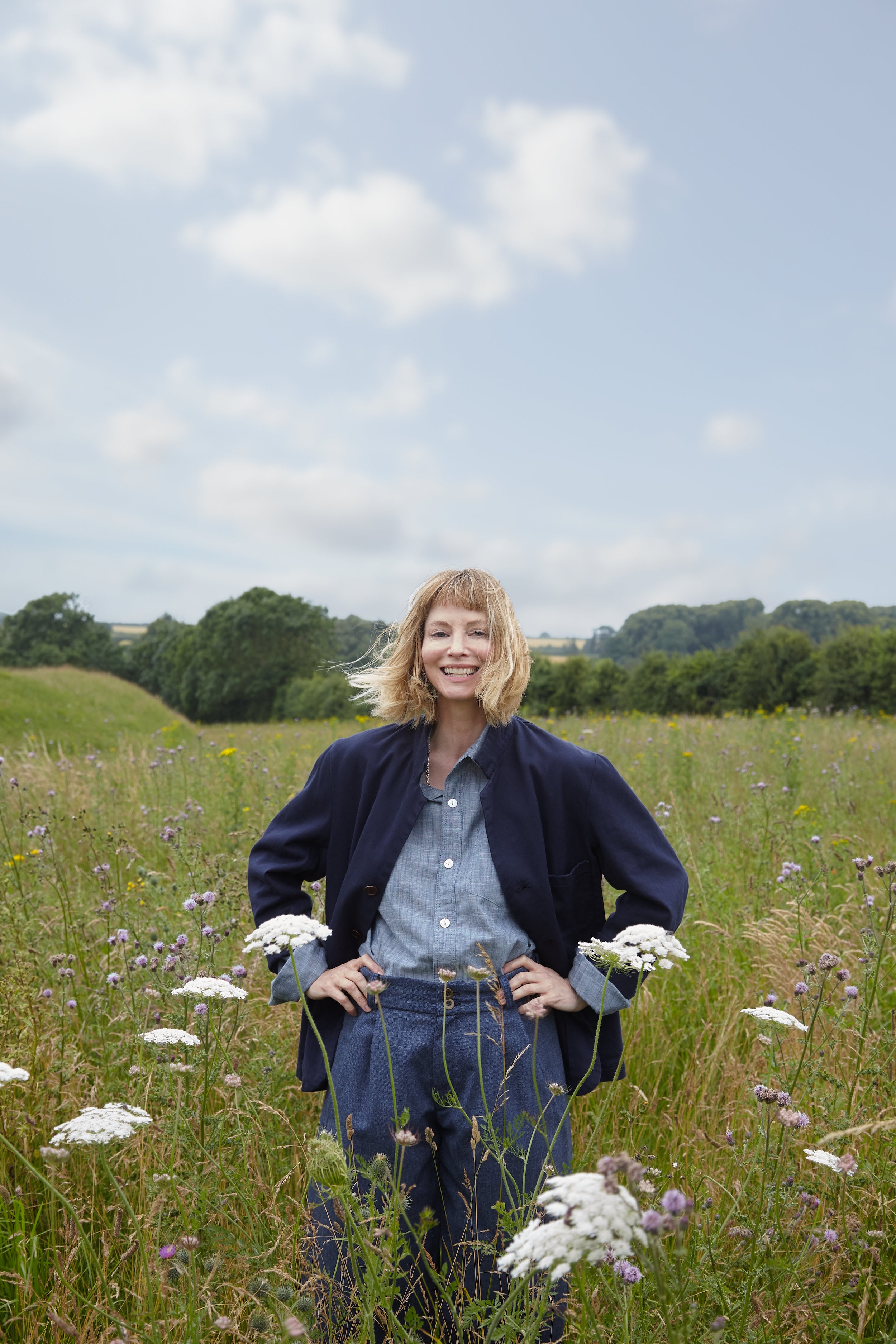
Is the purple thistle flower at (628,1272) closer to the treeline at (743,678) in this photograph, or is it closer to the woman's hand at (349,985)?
the woman's hand at (349,985)

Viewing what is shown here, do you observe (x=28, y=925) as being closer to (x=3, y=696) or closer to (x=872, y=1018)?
(x=872, y=1018)

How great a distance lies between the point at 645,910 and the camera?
206 cm

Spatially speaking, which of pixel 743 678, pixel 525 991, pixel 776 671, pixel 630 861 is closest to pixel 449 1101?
pixel 525 991

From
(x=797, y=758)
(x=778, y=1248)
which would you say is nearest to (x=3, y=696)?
(x=797, y=758)

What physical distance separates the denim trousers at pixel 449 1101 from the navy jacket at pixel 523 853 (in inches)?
7.4

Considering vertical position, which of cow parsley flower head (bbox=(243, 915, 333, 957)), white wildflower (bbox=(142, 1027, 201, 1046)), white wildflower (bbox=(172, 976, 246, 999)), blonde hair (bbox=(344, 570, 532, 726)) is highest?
blonde hair (bbox=(344, 570, 532, 726))

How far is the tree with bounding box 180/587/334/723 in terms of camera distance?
177 feet

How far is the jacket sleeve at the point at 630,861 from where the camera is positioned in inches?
80.7

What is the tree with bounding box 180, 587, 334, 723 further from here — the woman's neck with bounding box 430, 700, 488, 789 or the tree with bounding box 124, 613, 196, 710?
the woman's neck with bounding box 430, 700, 488, 789

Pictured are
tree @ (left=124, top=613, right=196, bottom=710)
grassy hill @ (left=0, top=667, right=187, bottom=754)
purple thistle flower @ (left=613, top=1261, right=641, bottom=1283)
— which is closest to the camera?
purple thistle flower @ (left=613, top=1261, right=641, bottom=1283)

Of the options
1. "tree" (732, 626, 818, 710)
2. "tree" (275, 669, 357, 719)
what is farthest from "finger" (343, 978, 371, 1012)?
"tree" (275, 669, 357, 719)

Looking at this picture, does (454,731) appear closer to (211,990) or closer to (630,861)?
(630,861)

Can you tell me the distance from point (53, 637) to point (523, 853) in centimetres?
6687

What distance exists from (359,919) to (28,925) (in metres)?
1.56
